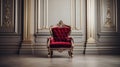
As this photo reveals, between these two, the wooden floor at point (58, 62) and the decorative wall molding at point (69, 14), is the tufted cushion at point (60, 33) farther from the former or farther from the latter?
the wooden floor at point (58, 62)

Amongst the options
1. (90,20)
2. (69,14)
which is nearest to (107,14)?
(90,20)

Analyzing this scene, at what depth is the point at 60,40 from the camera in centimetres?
596

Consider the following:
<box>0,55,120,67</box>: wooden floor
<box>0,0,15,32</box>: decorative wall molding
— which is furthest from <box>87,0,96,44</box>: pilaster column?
<box>0,0,15,32</box>: decorative wall molding

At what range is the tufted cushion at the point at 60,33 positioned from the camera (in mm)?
5980

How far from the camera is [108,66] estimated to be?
4.14 meters

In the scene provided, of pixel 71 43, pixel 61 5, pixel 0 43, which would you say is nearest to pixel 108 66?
pixel 71 43

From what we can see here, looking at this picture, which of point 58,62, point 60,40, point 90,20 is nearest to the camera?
point 58,62

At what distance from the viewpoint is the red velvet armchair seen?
562cm

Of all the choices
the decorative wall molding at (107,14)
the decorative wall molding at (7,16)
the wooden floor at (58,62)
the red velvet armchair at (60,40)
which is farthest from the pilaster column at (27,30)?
the decorative wall molding at (107,14)

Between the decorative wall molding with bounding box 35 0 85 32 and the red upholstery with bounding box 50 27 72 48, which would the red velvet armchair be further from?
the decorative wall molding with bounding box 35 0 85 32

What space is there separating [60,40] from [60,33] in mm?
165

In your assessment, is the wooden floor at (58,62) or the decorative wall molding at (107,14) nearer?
the wooden floor at (58,62)

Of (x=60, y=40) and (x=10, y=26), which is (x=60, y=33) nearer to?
(x=60, y=40)

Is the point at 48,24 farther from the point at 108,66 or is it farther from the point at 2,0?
the point at 108,66
